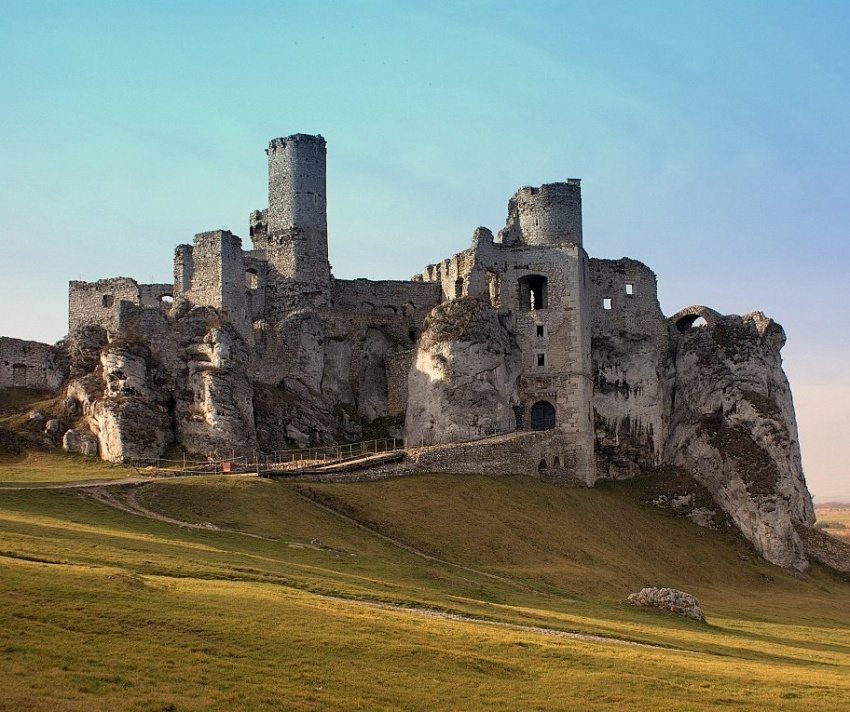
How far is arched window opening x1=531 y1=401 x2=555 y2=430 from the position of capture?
87.9 meters

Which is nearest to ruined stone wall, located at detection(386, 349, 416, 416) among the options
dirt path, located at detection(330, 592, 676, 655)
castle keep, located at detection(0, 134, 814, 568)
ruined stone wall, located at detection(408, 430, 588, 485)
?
castle keep, located at detection(0, 134, 814, 568)

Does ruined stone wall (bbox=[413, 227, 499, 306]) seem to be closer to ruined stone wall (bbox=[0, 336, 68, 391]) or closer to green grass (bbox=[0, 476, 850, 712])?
green grass (bbox=[0, 476, 850, 712])

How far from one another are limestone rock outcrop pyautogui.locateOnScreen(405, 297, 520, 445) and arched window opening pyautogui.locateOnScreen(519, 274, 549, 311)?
517 centimetres

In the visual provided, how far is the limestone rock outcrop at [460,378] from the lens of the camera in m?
82.4

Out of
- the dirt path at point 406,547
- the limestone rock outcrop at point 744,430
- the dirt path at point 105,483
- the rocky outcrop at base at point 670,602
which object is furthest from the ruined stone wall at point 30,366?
the limestone rock outcrop at point 744,430

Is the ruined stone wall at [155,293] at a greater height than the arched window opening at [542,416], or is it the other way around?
the ruined stone wall at [155,293]

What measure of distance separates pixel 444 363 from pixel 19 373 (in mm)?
28690

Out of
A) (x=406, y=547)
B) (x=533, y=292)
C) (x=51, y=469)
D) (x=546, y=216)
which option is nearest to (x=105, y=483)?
(x=51, y=469)

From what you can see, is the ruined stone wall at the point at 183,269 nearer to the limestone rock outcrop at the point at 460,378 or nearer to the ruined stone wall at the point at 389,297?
the ruined stone wall at the point at 389,297

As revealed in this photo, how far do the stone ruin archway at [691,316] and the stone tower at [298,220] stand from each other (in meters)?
30.1

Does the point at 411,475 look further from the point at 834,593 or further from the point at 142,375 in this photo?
the point at 834,593

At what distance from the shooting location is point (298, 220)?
91.2 m

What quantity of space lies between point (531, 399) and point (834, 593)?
24698mm

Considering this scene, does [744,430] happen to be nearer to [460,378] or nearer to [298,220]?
[460,378]
